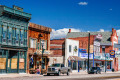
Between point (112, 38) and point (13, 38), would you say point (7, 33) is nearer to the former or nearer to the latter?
point (13, 38)

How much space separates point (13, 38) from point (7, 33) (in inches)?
58.7

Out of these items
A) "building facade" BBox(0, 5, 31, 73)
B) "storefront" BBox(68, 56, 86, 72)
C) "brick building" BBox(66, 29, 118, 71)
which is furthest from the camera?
"brick building" BBox(66, 29, 118, 71)

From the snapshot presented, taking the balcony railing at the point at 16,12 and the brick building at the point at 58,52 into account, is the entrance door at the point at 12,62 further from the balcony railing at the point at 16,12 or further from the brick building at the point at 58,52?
the brick building at the point at 58,52

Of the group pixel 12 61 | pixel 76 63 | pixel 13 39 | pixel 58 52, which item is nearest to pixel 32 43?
pixel 13 39

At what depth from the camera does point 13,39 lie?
37375 mm

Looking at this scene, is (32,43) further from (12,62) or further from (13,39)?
(12,62)

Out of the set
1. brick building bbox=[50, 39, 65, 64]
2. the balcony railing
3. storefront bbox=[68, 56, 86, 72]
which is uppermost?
the balcony railing

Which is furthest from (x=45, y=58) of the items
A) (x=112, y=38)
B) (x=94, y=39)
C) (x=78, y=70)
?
(x=112, y=38)

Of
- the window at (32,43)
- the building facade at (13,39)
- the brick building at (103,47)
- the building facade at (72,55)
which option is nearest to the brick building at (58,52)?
the building facade at (72,55)

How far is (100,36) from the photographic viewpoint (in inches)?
2788

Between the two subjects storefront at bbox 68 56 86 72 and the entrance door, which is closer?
the entrance door

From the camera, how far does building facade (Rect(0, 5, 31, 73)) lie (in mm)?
35656

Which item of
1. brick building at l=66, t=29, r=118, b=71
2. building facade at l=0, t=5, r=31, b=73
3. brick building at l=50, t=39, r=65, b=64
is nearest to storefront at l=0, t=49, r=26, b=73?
building facade at l=0, t=5, r=31, b=73

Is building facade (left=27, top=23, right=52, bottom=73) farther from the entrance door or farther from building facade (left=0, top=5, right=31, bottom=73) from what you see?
the entrance door
